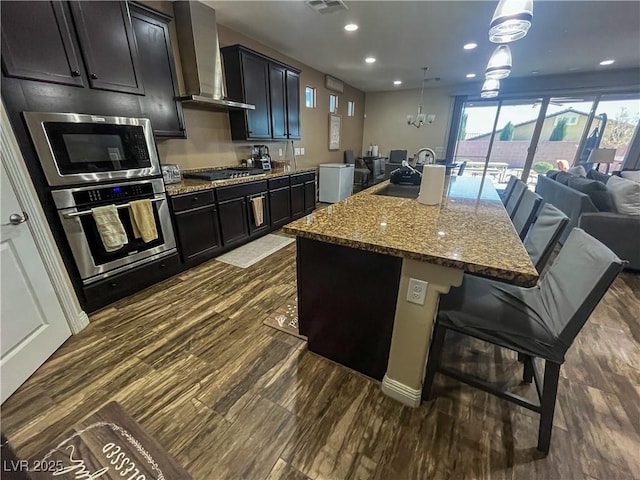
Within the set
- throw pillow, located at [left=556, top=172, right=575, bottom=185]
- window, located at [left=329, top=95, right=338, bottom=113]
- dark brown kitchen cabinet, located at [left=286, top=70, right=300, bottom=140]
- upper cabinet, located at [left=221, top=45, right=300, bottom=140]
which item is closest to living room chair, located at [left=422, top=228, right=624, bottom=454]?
upper cabinet, located at [left=221, top=45, right=300, bottom=140]

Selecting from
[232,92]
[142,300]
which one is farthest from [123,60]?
[142,300]

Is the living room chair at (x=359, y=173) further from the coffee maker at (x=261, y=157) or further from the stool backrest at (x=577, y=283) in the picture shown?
the stool backrest at (x=577, y=283)

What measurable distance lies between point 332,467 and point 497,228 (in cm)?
141

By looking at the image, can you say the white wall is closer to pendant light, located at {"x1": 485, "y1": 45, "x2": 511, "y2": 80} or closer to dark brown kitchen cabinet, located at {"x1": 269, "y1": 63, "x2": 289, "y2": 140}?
dark brown kitchen cabinet, located at {"x1": 269, "y1": 63, "x2": 289, "y2": 140}

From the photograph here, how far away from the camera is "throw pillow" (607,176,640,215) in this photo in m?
2.74

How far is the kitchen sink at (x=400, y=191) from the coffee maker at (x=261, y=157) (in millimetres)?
2024

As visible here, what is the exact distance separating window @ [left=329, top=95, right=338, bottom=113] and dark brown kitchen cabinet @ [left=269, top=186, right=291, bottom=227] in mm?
3071

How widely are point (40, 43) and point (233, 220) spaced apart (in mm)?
1959

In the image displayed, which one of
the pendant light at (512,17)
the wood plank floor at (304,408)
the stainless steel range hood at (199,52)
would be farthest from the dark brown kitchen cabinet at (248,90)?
the pendant light at (512,17)

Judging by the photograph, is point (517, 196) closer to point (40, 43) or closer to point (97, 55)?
point (97, 55)

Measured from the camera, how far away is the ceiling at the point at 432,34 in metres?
2.78

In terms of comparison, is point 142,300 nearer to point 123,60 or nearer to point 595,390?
point 123,60

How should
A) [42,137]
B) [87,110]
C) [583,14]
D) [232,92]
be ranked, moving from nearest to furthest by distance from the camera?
[42,137]
[87,110]
[583,14]
[232,92]

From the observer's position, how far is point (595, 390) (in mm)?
1507
